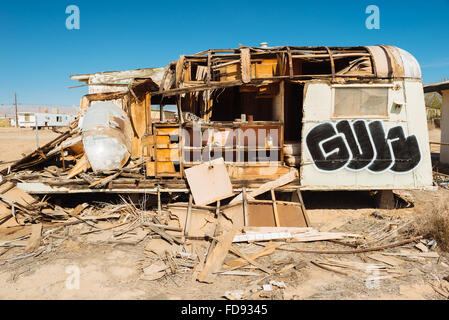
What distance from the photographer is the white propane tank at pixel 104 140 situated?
8.62 meters

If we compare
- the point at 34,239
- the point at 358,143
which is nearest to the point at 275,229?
the point at 358,143

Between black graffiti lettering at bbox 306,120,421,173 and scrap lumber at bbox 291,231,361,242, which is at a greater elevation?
black graffiti lettering at bbox 306,120,421,173

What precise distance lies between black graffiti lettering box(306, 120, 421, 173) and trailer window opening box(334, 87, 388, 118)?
0.29m

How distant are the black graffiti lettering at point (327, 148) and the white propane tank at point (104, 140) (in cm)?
566

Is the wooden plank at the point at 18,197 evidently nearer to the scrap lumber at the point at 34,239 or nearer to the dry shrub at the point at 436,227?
the scrap lumber at the point at 34,239

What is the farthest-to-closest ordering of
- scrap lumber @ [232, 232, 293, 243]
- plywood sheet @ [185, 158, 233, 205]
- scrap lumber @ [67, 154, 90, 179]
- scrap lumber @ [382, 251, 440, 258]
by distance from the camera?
scrap lumber @ [67, 154, 90, 179] < plywood sheet @ [185, 158, 233, 205] < scrap lumber @ [232, 232, 293, 243] < scrap lumber @ [382, 251, 440, 258]

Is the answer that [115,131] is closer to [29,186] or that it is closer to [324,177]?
[29,186]

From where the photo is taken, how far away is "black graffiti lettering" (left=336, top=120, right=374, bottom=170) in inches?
323

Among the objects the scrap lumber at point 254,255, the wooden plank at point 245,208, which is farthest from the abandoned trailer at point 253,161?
the scrap lumber at point 254,255

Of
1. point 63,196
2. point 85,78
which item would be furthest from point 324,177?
point 85,78

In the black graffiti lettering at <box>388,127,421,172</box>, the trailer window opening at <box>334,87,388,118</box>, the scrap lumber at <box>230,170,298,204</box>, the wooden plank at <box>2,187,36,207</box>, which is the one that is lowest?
the wooden plank at <box>2,187,36,207</box>

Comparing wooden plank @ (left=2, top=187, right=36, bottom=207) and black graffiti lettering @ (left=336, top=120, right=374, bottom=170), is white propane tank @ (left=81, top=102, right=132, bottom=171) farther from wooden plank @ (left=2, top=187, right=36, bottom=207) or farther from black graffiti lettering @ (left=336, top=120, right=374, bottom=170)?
black graffiti lettering @ (left=336, top=120, right=374, bottom=170)

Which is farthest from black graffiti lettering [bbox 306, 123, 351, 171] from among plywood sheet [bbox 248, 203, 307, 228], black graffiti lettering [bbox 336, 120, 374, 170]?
plywood sheet [bbox 248, 203, 307, 228]
